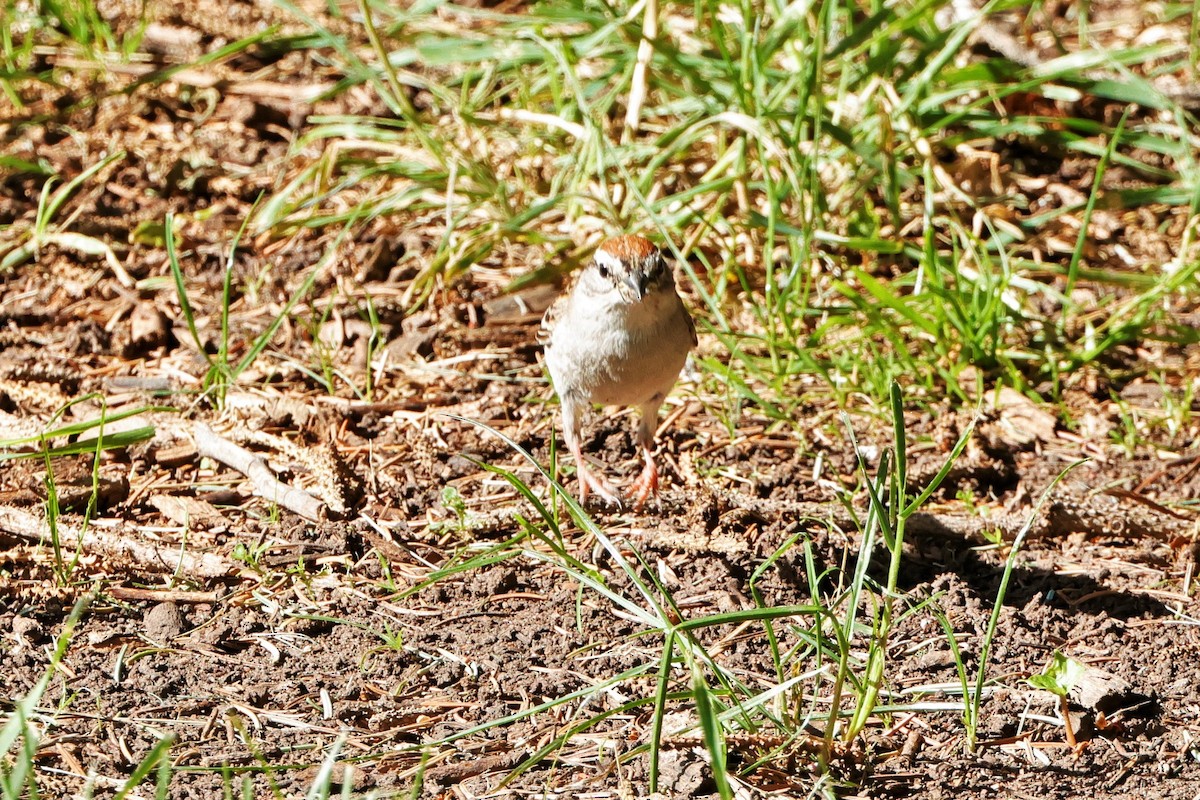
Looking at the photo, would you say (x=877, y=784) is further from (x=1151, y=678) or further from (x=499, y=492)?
(x=499, y=492)

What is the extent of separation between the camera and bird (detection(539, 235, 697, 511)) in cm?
505

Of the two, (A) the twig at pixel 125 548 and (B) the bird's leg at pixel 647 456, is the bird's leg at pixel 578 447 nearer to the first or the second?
(B) the bird's leg at pixel 647 456

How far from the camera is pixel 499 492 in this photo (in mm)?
5047

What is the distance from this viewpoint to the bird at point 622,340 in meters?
5.05

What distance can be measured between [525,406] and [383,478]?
918mm

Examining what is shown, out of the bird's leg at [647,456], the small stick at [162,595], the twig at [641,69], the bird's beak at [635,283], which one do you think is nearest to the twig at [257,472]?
the small stick at [162,595]

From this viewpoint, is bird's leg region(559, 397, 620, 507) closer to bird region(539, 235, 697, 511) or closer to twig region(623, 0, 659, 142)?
bird region(539, 235, 697, 511)

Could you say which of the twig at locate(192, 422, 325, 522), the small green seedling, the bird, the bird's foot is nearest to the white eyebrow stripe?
the bird

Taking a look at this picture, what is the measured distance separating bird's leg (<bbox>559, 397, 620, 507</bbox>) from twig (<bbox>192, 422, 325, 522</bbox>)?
1.09 meters

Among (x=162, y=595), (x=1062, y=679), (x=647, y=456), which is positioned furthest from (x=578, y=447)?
(x=1062, y=679)

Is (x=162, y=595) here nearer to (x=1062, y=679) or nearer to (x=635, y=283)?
(x=635, y=283)

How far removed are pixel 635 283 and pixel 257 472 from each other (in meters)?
1.64

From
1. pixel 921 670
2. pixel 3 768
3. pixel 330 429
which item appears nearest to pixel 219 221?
pixel 330 429

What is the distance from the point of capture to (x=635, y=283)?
4992 mm
